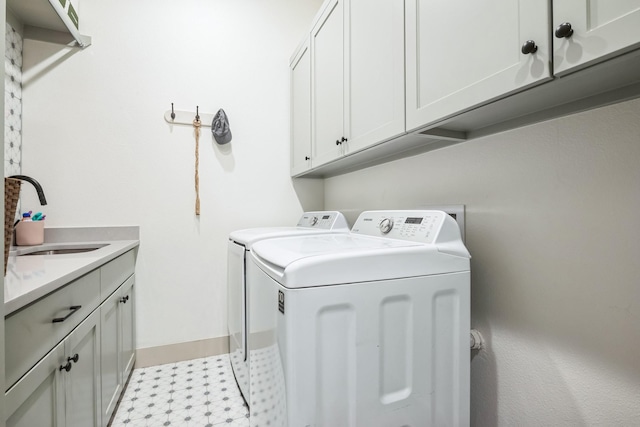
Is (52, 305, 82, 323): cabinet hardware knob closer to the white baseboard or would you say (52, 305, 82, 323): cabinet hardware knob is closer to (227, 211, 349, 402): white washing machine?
(227, 211, 349, 402): white washing machine

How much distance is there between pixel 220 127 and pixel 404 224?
159 centimetres

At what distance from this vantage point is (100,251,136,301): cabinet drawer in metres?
1.29

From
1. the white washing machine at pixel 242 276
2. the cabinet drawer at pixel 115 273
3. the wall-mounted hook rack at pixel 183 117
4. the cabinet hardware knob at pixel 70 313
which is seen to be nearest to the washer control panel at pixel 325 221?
the white washing machine at pixel 242 276

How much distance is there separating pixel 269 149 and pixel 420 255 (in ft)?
5.80

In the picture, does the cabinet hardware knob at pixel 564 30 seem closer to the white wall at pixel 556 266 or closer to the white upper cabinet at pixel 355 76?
the white wall at pixel 556 266

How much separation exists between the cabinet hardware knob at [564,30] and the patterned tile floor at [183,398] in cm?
188

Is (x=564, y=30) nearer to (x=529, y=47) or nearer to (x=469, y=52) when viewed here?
(x=529, y=47)

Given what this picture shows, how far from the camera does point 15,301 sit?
0.61 m

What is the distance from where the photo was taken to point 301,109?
2.22 metres

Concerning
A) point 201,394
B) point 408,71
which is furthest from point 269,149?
point 201,394

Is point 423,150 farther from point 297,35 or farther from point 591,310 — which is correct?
point 297,35

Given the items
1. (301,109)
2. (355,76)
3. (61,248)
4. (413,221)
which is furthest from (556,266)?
(61,248)

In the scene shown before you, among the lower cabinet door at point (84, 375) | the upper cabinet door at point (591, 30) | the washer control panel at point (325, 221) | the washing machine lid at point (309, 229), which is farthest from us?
the washer control panel at point (325, 221)

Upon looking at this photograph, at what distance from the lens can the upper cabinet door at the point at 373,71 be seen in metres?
1.18
